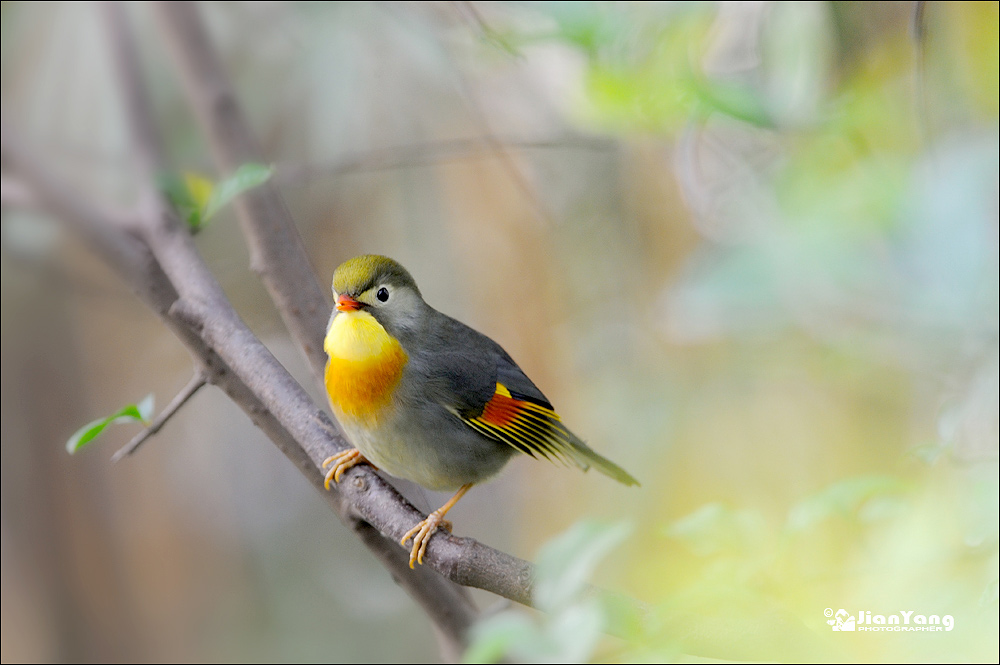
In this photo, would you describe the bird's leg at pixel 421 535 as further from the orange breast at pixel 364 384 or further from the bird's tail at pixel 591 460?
the bird's tail at pixel 591 460

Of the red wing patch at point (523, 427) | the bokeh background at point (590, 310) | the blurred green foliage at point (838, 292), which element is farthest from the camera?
the red wing patch at point (523, 427)

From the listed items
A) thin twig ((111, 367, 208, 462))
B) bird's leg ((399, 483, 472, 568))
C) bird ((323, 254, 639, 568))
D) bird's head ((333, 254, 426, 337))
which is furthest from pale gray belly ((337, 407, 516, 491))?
thin twig ((111, 367, 208, 462))

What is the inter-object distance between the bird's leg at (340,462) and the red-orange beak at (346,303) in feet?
1.20

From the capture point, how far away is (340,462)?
2.17 metres

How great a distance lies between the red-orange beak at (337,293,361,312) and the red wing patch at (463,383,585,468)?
0.44 m

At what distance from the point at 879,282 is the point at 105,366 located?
477cm

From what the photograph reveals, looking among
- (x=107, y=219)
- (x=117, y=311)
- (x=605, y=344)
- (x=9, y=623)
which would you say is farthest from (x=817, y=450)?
(x=9, y=623)

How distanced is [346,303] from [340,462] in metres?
0.41

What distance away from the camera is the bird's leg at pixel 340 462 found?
2.05m

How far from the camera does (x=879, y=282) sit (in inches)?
61.2

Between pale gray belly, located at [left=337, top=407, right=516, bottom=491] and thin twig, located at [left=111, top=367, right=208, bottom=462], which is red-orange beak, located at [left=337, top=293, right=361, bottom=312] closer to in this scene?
pale gray belly, located at [left=337, top=407, right=516, bottom=491]

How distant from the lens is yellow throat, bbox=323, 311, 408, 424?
224 cm

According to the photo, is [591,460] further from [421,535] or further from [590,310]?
[590,310]

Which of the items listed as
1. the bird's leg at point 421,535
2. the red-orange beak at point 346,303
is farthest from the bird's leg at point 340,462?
the red-orange beak at point 346,303
